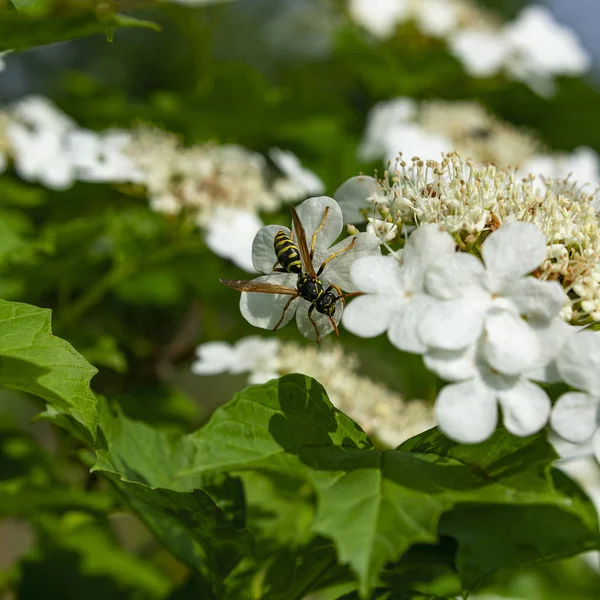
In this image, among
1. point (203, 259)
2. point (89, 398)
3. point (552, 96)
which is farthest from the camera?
point (552, 96)

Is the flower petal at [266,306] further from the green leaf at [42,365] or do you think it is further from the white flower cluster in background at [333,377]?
the white flower cluster in background at [333,377]

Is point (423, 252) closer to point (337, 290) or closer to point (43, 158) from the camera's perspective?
point (337, 290)

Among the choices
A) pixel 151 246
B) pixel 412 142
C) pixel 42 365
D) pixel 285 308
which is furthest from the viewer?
pixel 412 142

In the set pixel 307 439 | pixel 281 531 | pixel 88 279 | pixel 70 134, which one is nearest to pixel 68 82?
pixel 70 134

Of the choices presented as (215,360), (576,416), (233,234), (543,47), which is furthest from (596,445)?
(543,47)

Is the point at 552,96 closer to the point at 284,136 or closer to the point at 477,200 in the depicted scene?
the point at 284,136

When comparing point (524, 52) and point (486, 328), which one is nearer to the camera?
point (486, 328)
